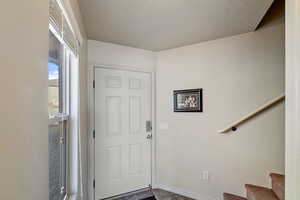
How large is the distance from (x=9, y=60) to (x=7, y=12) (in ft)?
0.41

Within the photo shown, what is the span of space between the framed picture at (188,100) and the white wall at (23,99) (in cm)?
245

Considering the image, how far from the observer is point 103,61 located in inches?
119

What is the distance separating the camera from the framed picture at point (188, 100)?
3020 millimetres

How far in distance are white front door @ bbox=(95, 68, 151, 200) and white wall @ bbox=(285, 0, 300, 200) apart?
2335mm

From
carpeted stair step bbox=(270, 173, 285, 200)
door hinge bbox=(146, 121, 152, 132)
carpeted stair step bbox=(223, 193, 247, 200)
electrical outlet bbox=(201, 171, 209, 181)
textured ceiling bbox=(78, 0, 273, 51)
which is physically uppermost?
textured ceiling bbox=(78, 0, 273, 51)

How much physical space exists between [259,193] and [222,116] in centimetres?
102

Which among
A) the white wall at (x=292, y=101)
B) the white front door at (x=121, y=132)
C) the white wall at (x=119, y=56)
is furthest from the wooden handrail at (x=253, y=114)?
the white wall at (x=119, y=56)

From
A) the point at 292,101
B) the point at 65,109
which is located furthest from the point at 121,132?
Answer: the point at 292,101

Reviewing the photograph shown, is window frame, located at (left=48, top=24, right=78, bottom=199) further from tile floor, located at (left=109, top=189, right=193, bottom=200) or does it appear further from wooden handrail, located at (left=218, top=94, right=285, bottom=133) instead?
wooden handrail, located at (left=218, top=94, right=285, bottom=133)

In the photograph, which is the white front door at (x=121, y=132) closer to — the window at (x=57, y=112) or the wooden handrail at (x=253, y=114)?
the window at (x=57, y=112)

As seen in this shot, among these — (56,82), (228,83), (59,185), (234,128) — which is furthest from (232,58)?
(59,185)

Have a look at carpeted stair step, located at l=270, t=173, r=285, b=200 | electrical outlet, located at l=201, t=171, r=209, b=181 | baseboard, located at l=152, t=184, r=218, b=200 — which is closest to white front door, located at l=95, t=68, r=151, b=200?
baseboard, located at l=152, t=184, r=218, b=200

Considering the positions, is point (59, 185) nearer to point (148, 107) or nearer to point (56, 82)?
point (56, 82)

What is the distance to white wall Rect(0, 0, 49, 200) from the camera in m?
0.52
